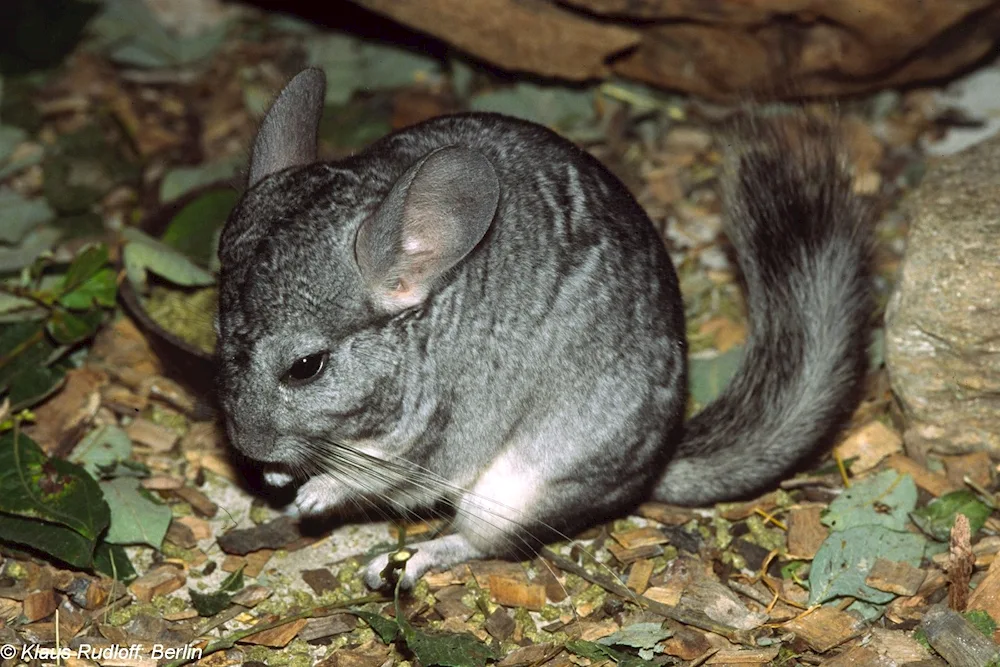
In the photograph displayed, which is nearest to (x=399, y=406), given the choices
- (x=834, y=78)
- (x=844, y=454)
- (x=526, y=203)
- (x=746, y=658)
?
(x=526, y=203)

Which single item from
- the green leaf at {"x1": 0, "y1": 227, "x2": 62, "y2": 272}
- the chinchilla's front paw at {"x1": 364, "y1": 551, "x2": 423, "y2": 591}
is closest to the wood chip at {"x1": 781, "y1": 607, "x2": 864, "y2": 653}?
the chinchilla's front paw at {"x1": 364, "y1": 551, "x2": 423, "y2": 591}

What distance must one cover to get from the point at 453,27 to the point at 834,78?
186 cm

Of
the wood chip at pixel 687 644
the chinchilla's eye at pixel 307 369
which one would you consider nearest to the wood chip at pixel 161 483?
the chinchilla's eye at pixel 307 369

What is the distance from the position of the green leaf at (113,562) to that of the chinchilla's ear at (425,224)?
146 centimetres

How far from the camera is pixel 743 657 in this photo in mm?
4109

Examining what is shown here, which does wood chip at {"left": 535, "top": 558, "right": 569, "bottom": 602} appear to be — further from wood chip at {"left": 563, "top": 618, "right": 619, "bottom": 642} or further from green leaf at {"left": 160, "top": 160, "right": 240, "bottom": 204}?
green leaf at {"left": 160, "top": 160, "right": 240, "bottom": 204}

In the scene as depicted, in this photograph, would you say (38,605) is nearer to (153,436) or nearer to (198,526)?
(198,526)

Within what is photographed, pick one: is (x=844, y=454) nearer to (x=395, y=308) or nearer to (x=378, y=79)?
(x=395, y=308)

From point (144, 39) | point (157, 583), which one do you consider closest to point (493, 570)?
point (157, 583)

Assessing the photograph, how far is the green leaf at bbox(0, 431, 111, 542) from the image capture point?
14.4 ft

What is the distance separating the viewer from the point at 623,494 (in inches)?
170

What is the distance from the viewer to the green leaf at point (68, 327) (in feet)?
17.1

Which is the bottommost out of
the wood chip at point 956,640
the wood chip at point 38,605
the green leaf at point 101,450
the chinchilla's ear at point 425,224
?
the wood chip at point 38,605

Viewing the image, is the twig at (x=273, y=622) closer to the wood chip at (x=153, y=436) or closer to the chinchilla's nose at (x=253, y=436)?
the chinchilla's nose at (x=253, y=436)
